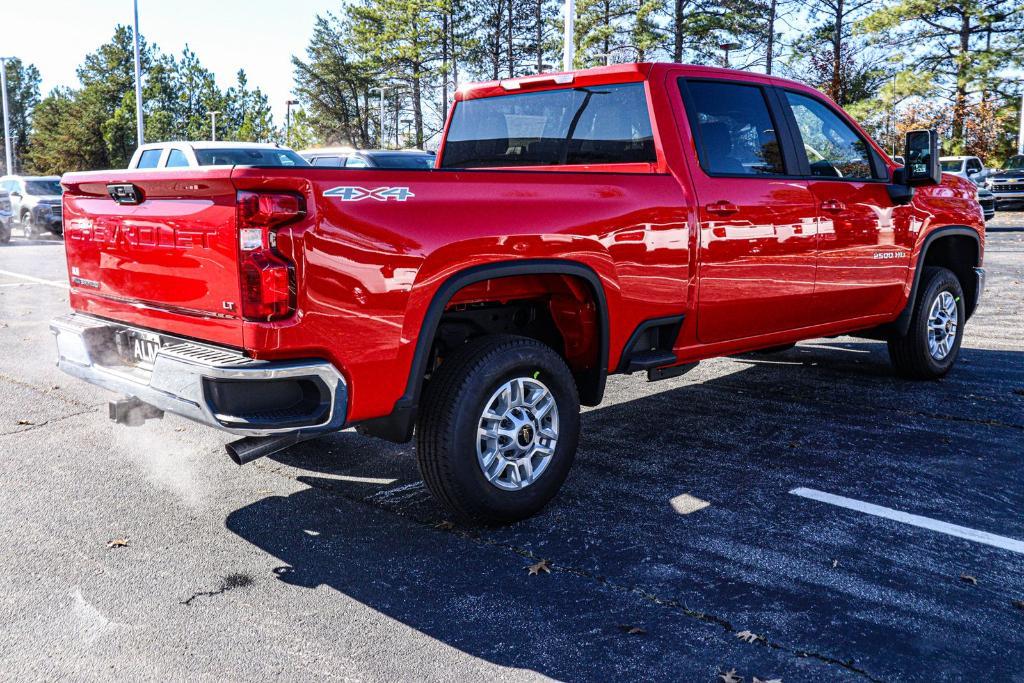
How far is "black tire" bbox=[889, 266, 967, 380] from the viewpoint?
6672mm

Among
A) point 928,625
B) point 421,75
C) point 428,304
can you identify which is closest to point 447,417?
point 428,304

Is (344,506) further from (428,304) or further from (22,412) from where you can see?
(22,412)

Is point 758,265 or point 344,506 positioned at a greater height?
point 758,265

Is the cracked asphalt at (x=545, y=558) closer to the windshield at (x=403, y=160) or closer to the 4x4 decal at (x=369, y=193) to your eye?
the 4x4 decal at (x=369, y=193)

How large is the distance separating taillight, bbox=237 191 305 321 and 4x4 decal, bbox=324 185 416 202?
0.14 m

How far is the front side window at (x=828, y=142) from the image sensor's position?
558 cm

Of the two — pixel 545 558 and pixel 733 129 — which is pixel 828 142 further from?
pixel 545 558

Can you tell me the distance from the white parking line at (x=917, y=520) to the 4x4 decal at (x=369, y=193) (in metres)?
2.42

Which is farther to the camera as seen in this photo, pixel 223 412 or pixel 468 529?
pixel 468 529

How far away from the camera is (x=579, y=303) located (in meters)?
4.41

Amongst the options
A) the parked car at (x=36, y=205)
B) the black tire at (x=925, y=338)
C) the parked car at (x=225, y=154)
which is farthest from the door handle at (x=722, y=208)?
the parked car at (x=36, y=205)

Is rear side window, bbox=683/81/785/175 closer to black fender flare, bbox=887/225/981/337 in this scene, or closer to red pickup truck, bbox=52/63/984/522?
red pickup truck, bbox=52/63/984/522

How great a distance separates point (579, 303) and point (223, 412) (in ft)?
5.91

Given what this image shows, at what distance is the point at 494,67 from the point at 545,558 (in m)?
52.0
